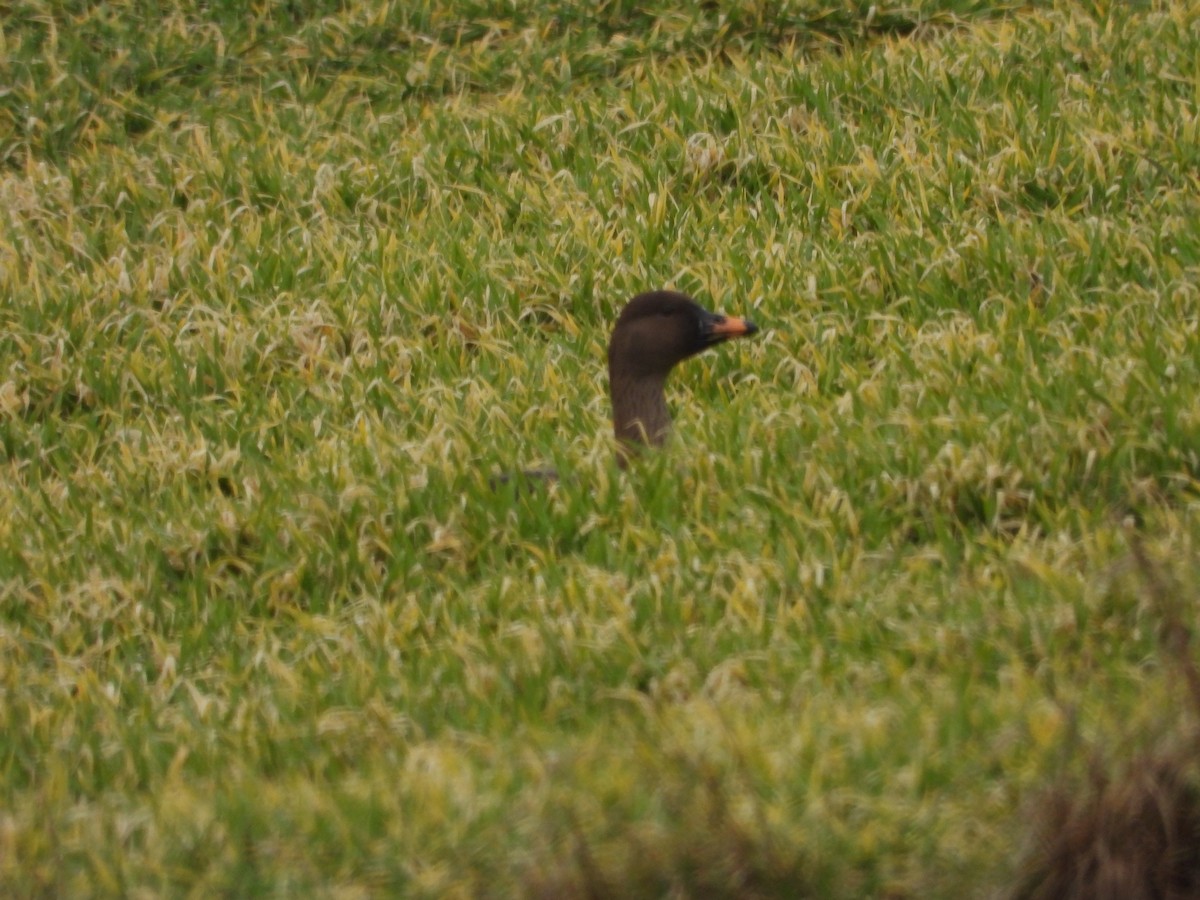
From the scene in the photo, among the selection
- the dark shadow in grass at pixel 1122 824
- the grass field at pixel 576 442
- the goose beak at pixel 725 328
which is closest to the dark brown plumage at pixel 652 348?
the goose beak at pixel 725 328

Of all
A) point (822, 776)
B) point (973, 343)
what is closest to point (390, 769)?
point (822, 776)

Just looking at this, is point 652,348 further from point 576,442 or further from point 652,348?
point 576,442

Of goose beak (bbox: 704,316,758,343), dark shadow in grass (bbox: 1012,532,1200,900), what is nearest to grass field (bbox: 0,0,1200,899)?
dark shadow in grass (bbox: 1012,532,1200,900)

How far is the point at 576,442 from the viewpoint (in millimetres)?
5645

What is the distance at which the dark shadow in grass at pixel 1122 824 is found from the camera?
3227mm

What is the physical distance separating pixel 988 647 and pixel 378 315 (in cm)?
336

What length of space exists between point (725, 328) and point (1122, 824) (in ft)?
9.05

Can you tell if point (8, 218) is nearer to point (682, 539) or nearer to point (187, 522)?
point (187, 522)

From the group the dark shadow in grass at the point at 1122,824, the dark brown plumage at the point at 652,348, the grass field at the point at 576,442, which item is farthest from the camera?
the dark brown plumage at the point at 652,348

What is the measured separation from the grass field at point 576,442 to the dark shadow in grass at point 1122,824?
0.06 metres

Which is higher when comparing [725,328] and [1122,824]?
[725,328]

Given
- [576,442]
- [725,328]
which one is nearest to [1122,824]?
[576,442]

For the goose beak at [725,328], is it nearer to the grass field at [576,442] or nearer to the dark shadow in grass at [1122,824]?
the grass field at [576,442]

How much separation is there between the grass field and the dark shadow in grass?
0.06 metres
